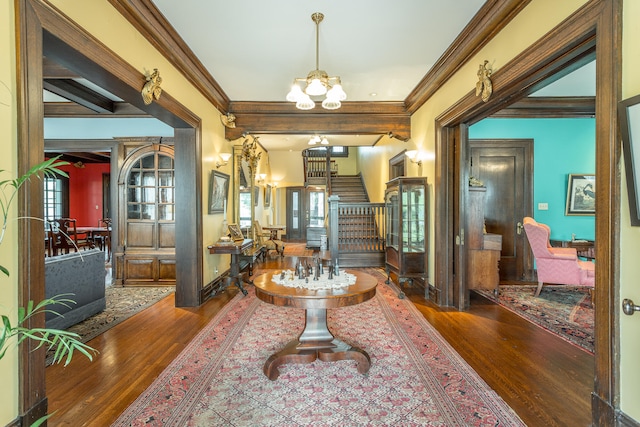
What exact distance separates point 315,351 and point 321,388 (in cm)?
34

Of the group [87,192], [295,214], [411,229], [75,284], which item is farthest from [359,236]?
[87,192]

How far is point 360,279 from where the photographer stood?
2910mm

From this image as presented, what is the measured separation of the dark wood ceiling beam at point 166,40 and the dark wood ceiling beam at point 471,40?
2630 mm

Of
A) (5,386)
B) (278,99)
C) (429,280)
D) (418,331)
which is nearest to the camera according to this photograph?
(5,386)

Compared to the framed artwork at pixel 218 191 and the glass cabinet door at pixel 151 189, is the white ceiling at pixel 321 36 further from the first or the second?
the glass cabinet door at pixel 151 189

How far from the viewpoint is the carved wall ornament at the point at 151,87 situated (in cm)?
304

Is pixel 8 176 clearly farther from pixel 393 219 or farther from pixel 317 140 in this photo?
pixel 317 140

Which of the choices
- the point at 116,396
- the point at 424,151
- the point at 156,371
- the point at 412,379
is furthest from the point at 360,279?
the point at 424,151

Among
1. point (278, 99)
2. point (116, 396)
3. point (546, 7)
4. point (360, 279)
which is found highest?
point (278, 99)

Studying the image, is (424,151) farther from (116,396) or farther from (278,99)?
(116,396)

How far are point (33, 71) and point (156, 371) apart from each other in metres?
2.27

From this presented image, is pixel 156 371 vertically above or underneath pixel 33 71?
underneath

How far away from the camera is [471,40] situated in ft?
10.9

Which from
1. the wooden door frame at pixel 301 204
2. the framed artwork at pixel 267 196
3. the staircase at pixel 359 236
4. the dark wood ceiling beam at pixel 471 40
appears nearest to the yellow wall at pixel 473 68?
the dark wood ceiling beam at pixel 471 40
